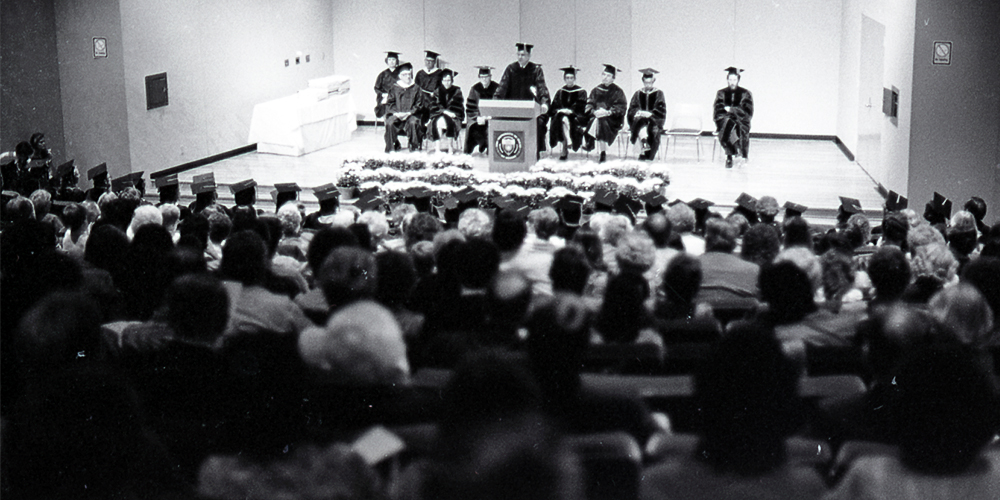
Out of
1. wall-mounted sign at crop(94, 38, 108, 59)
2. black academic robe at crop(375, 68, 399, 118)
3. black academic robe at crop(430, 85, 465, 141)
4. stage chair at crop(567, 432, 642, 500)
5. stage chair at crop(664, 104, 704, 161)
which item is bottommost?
stage chair at crop(567, 432, 642, 500)

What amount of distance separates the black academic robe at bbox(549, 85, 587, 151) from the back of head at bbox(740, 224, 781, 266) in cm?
798

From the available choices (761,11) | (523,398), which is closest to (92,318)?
(523,398)

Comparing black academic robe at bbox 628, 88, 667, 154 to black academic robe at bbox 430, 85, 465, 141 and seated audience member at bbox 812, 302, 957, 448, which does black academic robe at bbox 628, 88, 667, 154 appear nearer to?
black academic robe at bbox 430, 85, 465, 141

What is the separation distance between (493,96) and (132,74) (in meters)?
4.25

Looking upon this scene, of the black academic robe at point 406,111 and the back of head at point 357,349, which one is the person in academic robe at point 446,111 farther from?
the back of head at point 357,349

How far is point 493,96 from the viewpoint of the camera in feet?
45.1

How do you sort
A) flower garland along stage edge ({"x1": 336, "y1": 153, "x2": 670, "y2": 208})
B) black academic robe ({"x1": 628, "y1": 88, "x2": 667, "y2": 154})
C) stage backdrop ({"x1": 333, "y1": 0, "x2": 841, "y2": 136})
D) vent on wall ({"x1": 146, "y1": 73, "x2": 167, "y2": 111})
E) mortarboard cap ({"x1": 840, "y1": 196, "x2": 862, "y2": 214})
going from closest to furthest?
mortarboard cap ({"x1": 840, "y1": 196, "x2": 862, "y2": 214}) → flower garland along stage edge ({"x1": 336, "y1": 153, "x2": 670, "y2": 208}) → vent on wall ({"x1": 146, "y1": 73, "x2": 167, "y2": 111}) → black academic robe ({"x1": 628, "y1": 88, "x2": 667, "y2": 154}) → stage backdrop ({"x1": 333, "y1": 0, "x2": 841, "y2": 136})

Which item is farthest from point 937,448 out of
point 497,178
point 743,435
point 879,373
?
point 497,178

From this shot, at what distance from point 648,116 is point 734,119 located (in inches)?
39.1

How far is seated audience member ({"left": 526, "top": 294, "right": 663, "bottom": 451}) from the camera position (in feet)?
12.1

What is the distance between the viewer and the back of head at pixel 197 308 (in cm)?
406

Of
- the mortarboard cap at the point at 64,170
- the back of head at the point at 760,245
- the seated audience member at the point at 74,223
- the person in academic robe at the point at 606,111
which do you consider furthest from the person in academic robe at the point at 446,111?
the back of head at the point at 760,245

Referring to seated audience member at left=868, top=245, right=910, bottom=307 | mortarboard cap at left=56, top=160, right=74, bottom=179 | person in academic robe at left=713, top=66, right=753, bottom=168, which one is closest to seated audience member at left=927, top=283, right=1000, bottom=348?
seated audience member at left=868, top=245, right=910, bottom=307

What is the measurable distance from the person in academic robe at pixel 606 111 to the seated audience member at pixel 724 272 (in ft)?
24.7
